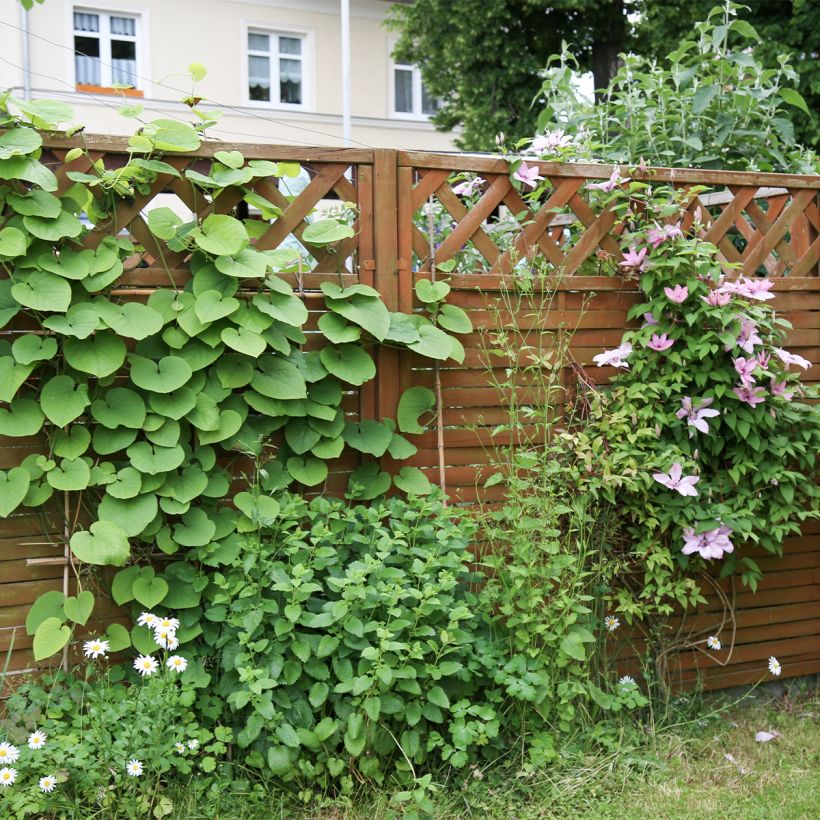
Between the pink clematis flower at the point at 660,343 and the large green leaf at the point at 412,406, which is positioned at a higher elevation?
the pink clematis flower at the point at 660,343

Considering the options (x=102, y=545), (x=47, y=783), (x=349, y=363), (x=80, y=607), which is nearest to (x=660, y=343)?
(x=349, y=363)

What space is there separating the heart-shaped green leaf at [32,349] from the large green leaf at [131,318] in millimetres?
153

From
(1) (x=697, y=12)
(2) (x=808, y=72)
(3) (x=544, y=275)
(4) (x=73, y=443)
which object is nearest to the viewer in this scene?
(4) (x=73, y=443)

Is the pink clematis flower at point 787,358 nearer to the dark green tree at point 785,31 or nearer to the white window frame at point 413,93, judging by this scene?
the dark green tree at point 785,31

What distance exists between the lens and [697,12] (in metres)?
9.77

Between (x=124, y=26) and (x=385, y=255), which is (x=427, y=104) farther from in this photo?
(x=385, y=255)

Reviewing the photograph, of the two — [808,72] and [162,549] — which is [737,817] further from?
[808,72]

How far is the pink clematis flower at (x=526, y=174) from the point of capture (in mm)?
2867

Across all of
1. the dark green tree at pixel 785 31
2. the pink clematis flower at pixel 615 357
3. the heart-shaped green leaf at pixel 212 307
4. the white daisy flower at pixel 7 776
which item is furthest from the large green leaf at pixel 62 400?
the dark green tree at pixel 785 31

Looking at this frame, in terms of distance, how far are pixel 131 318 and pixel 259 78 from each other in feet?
34.8

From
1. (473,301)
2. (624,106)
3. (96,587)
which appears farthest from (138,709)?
(624,106)

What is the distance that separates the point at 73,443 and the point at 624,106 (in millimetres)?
2338

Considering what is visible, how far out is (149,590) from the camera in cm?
238

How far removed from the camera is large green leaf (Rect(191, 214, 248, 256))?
2.40 m
